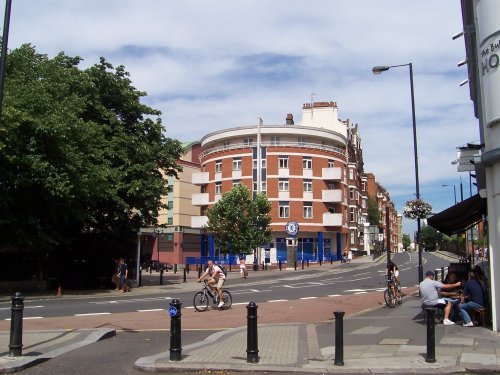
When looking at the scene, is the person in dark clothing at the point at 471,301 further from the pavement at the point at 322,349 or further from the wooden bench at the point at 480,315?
the pavement at the point at 322,349

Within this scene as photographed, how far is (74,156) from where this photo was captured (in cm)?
2317

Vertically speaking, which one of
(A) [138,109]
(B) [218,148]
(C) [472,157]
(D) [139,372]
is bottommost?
(D) [139,372]

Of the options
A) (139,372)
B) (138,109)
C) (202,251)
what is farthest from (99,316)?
(202,251)

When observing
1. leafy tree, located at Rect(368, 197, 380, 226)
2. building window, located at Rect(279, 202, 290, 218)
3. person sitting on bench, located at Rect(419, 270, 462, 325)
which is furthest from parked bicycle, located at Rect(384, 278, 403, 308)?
leafy tree, located at Rect(368, 197, 380, 226)

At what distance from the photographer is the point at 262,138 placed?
61844 mm

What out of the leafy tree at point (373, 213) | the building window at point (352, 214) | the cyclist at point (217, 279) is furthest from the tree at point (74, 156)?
the leafy tree at point (373, 213)

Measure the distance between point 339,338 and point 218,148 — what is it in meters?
57.2

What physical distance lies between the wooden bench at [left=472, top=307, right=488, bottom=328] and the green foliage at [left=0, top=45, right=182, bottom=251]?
1576cm

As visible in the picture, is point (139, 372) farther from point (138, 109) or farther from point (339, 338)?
point (138, 109)

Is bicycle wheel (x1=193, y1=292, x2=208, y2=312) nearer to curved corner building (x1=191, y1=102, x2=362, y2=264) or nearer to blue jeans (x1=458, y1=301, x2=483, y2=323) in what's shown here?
blue jeans (x1=458, y1=301, x2=483, y2=323)

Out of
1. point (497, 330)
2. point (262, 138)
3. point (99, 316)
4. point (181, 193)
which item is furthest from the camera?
point (181, 193)

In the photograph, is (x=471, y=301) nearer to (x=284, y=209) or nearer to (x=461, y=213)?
(x=461, y=213)

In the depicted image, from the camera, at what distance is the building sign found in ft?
38.0

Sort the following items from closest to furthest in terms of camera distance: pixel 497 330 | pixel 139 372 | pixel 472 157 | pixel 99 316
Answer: pixel 139 372 → pixel 497 330 → pixel 472 157 → pixel 99 316
